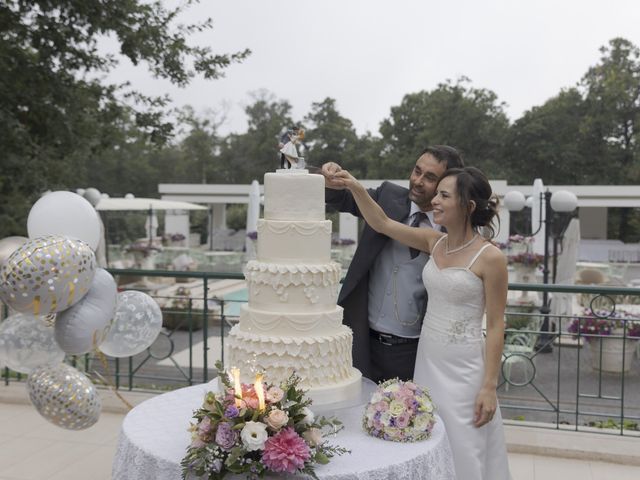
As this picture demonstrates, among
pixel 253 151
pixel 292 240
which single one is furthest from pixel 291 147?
pixel 253 151

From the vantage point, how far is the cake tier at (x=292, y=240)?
9.70ft

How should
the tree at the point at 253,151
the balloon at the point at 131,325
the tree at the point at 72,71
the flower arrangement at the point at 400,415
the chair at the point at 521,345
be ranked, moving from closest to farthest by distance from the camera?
the flower arrangement at the point at 400,415 < the balloon at the point at 131,325 < the tree at the point at 72,71 < the chair at the point at 521,345 < the tree at the point at 253,151

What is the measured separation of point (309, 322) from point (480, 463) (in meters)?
1.06

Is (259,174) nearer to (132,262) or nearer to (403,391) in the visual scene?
(132,262)

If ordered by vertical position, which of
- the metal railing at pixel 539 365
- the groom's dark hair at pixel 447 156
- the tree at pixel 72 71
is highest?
the tree at pixel 72 71

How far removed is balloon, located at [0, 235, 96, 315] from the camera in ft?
9.42

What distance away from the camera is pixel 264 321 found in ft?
9.60

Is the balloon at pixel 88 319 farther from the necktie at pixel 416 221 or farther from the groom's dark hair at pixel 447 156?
the groom's dark hair at pixel 447 156

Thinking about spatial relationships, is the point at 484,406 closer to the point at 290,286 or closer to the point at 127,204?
the point at 290,286

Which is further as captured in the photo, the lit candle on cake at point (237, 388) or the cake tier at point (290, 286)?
the cake tier at point (290, 286)

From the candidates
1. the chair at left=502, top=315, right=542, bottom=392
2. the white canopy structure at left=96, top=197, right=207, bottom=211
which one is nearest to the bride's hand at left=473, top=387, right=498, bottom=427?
the chair at left=502, top=315, right=542, bottom=392

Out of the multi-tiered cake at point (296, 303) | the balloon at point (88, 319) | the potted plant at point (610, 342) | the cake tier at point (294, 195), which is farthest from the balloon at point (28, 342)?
the potted plant at point (610, 342)

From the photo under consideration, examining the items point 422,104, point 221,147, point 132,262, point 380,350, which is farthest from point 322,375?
point 221,147

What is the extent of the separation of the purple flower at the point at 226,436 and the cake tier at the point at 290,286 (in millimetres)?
717
